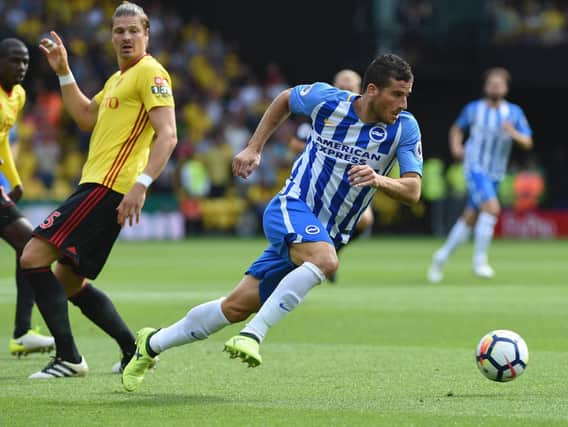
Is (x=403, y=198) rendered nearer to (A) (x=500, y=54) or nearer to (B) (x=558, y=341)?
(B) (x=558, y=341)

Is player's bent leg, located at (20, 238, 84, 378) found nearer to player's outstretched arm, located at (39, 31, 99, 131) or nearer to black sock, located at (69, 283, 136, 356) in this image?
black sock, located at (69, 283, 136, 356)

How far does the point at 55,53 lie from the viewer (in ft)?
25.2

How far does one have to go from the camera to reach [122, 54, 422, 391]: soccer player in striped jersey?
6.71 m

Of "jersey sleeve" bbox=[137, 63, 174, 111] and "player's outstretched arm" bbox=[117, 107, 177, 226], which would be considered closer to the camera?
"player's outstretched arm" bbox=[117, 107, 177, 226]

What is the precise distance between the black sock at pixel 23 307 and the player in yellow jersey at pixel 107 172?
1.31 m

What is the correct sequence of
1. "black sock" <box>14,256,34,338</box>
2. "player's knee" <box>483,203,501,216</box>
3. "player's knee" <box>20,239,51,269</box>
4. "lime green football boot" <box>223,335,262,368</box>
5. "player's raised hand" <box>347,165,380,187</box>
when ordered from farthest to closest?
"player's knee" <box>483,203,501,216</box> < "black sock" <box>14,256,34,338</box> < "player's knee" <box>20,239,51,269</box> < "player's raised hand" <box>347,165,380,187</box> < "lime green football boot" <box>223,335,262,368</box>

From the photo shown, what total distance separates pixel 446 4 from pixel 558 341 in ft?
76.2

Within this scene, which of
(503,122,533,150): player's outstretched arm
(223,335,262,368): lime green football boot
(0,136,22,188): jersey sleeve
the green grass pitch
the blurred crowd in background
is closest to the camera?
the green grass pitch

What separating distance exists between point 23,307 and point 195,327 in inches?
104

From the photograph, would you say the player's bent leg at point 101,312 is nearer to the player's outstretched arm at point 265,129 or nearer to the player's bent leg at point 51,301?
the player's bent leg at point 51,301

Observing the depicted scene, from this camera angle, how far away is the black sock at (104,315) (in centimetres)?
779

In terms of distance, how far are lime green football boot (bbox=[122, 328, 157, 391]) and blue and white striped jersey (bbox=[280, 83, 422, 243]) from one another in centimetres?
116

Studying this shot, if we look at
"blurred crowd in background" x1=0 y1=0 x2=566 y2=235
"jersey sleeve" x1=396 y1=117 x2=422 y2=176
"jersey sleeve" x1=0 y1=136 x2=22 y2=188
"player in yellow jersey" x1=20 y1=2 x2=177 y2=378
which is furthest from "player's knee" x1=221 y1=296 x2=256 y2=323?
"blurred crowd in background" x1=0 y1=0 x2=566 y2=235

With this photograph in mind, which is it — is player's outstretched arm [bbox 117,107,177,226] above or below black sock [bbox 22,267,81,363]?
above
